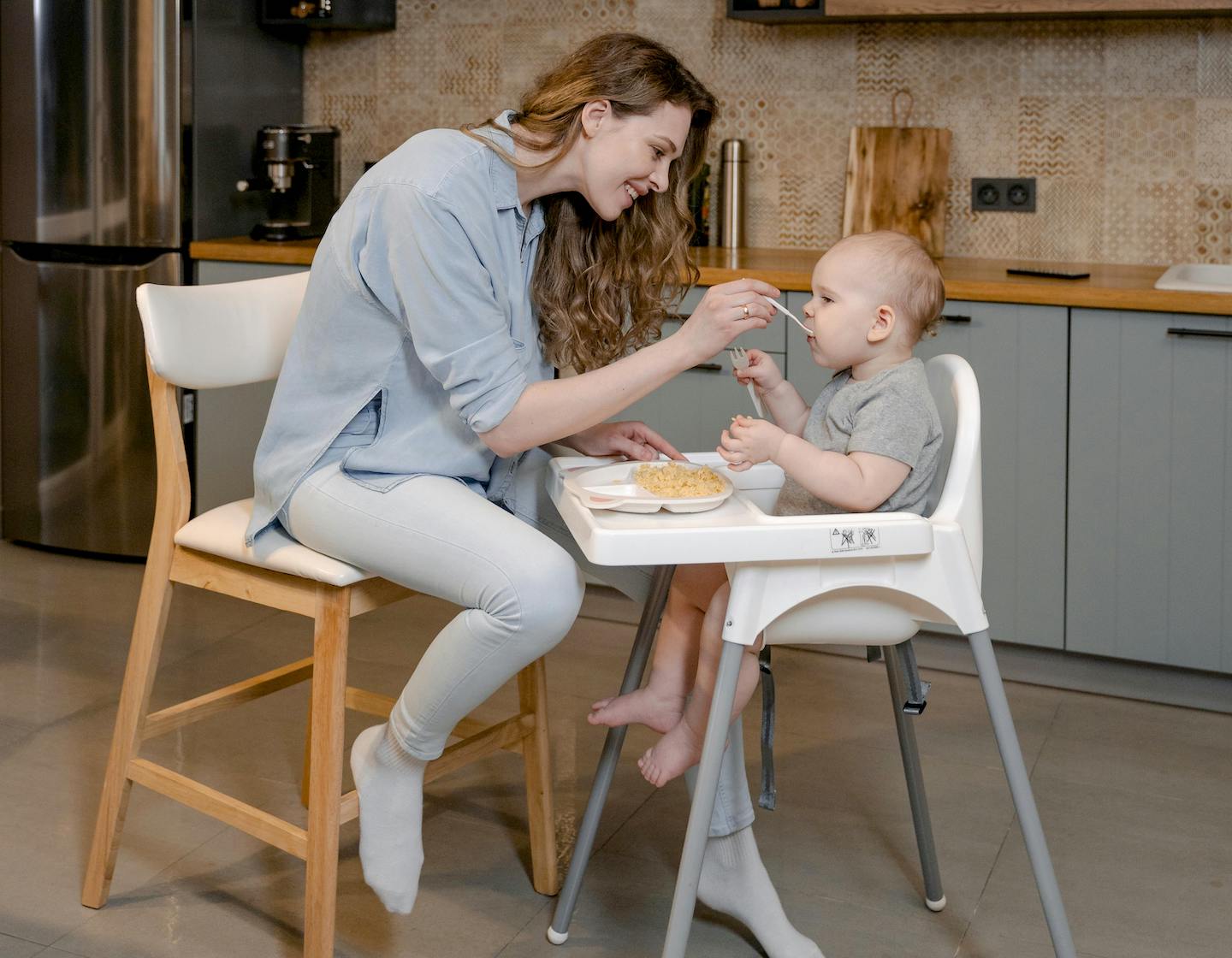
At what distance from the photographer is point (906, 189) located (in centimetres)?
332

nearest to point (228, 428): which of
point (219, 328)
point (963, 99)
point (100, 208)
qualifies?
point (100, 208)

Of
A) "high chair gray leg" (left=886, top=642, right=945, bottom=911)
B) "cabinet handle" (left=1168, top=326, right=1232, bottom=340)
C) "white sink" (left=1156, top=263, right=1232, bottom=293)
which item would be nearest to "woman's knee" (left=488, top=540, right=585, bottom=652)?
"high chair gray leg" (left=886, top=642, right=945, bottom=911)

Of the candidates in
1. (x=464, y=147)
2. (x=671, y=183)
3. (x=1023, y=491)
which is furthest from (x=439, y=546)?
(x=1023, y=491)

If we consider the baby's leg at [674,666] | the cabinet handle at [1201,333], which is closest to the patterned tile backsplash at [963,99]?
the cabinet handle at [1201,333]

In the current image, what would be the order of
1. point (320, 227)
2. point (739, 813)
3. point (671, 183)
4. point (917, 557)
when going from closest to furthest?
point (917, 557)
point (739, 813)
point (671, 183)
point (320, 227)

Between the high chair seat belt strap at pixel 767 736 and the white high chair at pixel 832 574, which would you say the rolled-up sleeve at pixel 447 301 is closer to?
the white high chair at pixel 832 574

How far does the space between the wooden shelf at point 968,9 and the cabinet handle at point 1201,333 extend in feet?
2.21

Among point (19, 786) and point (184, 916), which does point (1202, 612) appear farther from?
point (19, 786)

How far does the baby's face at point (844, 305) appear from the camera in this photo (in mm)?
1680

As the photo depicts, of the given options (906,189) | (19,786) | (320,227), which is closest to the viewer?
(19,786)

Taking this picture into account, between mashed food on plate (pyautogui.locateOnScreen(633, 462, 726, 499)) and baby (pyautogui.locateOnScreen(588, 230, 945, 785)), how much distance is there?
0.04 m

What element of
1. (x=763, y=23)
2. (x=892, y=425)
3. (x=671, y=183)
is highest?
(x=763, y=23)

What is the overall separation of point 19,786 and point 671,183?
1.48 metres

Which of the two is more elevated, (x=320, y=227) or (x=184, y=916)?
(x=320, y=227)
